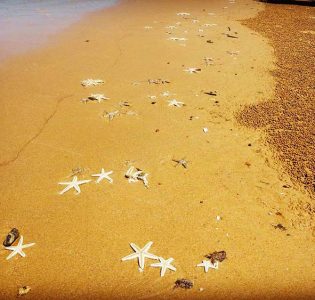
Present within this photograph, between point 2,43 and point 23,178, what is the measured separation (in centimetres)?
669

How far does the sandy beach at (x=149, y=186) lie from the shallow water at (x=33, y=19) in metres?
1.40

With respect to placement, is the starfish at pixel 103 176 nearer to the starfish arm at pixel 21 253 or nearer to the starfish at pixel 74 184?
the starfish at pixel 74 184

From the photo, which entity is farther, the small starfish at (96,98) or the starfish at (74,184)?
the small starfish at (96,98)

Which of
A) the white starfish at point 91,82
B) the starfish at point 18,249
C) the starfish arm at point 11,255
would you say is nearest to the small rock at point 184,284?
the starfish at point 18,249

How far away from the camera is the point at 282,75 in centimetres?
800

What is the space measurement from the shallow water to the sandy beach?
1.40m

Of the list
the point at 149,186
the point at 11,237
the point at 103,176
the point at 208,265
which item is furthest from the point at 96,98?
the point at 208,265

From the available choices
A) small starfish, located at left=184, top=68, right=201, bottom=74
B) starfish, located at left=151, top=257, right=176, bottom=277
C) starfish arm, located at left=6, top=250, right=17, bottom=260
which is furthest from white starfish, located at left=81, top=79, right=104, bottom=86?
starfish, located at left=151, top=257, right=176, bottom=277

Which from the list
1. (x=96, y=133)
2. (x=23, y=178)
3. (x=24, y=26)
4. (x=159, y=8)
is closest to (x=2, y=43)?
(x=24, y=26)

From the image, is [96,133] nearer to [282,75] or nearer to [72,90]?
[72,90]

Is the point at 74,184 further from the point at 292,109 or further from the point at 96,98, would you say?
the point at 292,109

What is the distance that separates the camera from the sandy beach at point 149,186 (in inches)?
139

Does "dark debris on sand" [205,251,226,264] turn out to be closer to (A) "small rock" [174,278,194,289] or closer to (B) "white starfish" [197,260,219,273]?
(B) "white starfish" [197,260,219,273]

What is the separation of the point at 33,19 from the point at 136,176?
1038 centimetres
